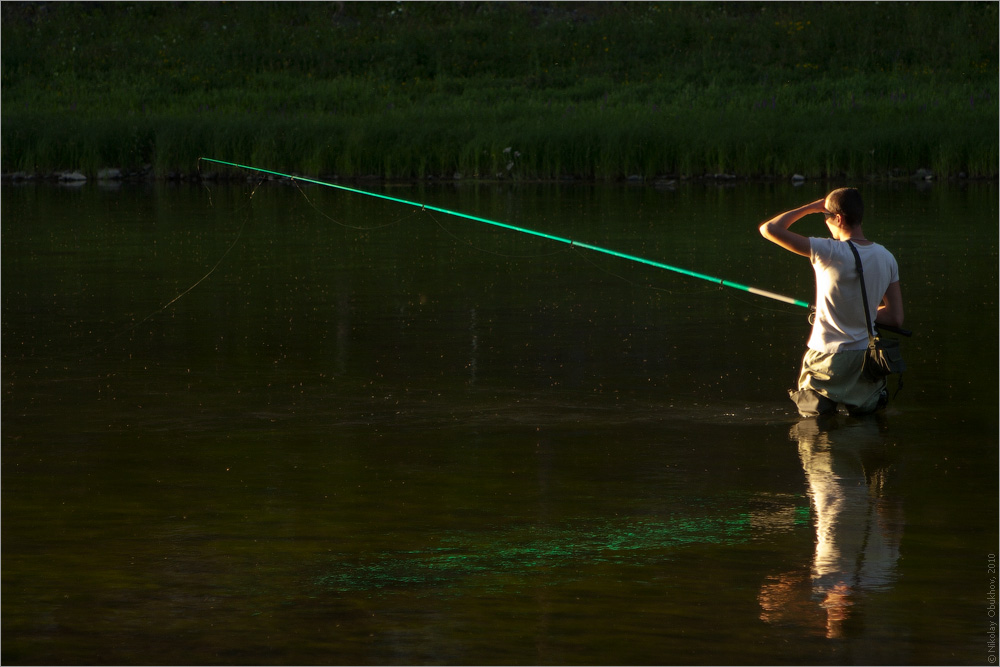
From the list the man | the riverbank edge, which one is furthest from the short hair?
the riverbank edge

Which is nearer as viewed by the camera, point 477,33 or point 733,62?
point 733,62

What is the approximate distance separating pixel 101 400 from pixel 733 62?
3301 centimetres

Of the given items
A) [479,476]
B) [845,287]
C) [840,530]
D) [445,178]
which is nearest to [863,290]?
[845,287]

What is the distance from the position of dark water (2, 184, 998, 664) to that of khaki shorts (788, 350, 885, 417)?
15cm

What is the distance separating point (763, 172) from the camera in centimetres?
2697

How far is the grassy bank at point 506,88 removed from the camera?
27062 millimetres

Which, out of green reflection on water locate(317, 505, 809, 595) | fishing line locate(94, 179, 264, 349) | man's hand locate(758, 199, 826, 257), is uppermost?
man's hand locate(758, 199, 826, 257)

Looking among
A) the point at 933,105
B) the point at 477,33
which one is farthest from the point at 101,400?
the point at 477,33

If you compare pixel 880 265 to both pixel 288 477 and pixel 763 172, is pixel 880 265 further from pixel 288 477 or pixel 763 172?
pixel 763 172

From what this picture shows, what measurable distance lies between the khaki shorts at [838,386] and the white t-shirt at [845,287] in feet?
0.18

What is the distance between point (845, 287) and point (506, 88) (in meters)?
30.9

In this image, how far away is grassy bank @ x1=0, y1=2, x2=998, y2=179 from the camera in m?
27.1

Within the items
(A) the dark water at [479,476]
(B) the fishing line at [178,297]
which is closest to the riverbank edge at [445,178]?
(B) the fishing line at [178,297]

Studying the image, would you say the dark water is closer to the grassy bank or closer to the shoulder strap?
the shoulder strap
